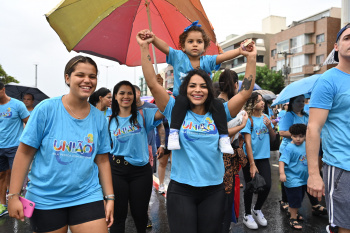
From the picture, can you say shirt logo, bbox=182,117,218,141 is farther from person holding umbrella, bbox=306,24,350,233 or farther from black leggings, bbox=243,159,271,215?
black leggings, bbox=243,159,271,215

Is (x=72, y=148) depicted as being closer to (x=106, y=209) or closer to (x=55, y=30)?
(x=106, y=209)

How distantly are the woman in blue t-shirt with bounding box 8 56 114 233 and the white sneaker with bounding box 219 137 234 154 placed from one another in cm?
105

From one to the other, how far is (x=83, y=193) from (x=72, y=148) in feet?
1.20

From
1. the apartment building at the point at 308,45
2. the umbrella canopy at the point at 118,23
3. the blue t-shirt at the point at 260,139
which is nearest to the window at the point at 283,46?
the apartment building at the point at 308,45

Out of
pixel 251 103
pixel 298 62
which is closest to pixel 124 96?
pixel 251 103

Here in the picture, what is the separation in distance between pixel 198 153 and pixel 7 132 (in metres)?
4.27

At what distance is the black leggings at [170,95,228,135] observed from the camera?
236 cm

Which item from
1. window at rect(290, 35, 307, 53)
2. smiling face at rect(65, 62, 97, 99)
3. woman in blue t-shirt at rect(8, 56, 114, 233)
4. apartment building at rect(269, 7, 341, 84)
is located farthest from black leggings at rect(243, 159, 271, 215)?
window at rect(290, 35, 307, 53)

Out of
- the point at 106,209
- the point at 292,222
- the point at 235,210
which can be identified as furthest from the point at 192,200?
the point at 292,222

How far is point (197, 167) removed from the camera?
2.34 m

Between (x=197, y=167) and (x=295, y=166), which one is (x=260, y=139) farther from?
(x=197, y=167)

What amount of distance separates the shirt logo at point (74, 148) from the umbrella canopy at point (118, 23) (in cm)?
125

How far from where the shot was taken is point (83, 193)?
7.14 feet

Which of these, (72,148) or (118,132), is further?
(118,132)
